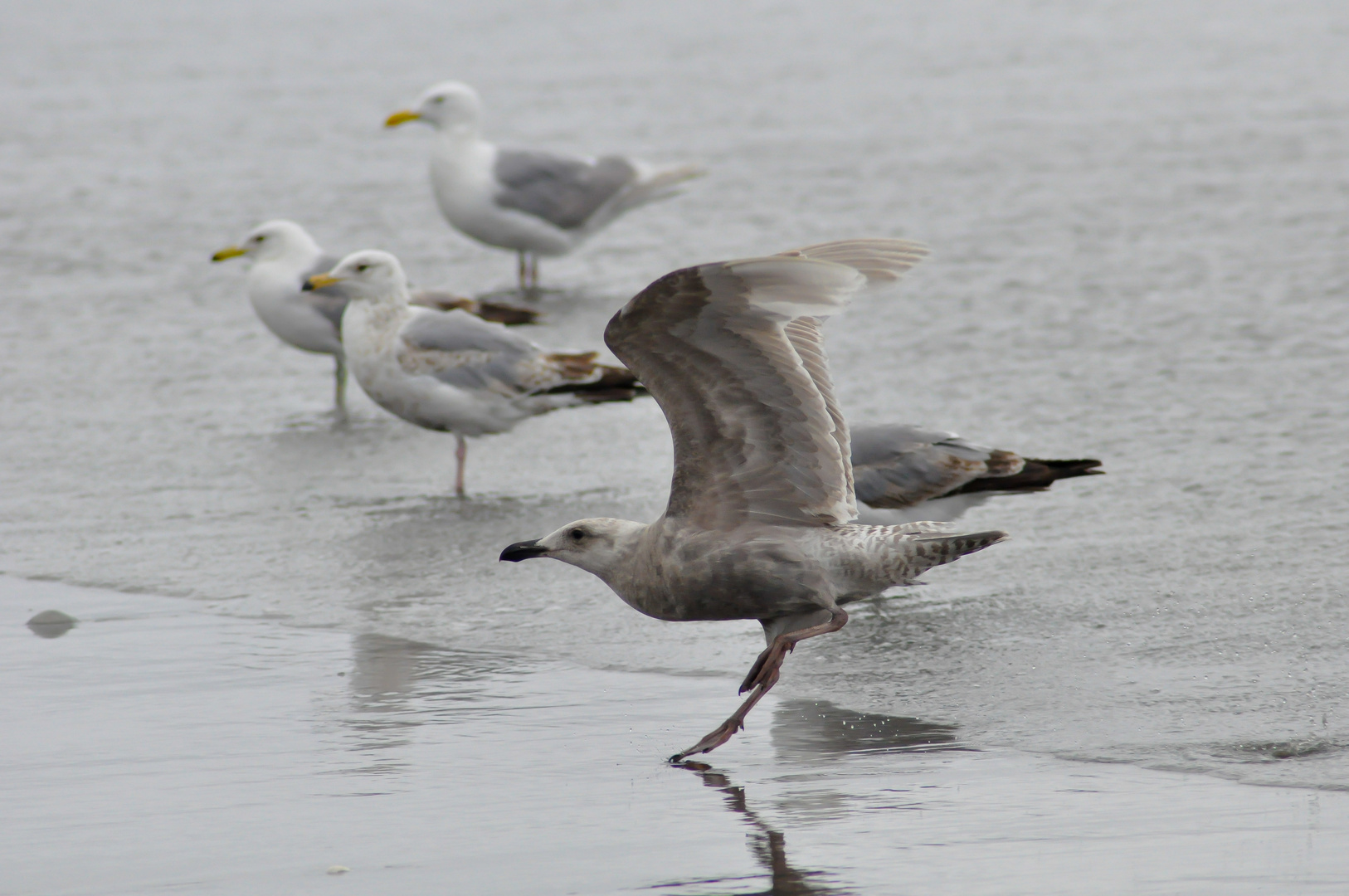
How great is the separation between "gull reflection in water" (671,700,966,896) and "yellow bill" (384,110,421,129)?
27.5 ft

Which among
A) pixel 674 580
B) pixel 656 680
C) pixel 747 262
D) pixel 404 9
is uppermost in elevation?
pixel 404 9

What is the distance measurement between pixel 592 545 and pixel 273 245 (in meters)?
5.22

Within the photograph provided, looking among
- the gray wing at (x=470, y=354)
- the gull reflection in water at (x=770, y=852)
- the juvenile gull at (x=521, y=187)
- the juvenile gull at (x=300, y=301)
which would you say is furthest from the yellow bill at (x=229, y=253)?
the gull reflection in water at (x=770, y=852)

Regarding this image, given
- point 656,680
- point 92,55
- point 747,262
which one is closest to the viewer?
point 747,262

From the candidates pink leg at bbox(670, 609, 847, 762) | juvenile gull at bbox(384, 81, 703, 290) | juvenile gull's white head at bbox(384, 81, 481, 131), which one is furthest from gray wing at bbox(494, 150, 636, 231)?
pink leg at bbox(670, 609, 847, 762)

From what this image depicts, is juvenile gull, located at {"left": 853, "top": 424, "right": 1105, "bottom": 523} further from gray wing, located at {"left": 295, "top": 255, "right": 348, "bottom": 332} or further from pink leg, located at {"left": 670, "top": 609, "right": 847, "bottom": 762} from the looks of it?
gray wing, located at {"left": 295, "top": 255, "right": 348, "bottom": 332}

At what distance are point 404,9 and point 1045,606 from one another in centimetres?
2379

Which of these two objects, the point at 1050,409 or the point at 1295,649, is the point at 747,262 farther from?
the point at 1050,409

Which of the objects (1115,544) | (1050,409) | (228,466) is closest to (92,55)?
(228,466)

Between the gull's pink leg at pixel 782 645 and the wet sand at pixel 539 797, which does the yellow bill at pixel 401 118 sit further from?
the gull's pink leg at pixel 782 645

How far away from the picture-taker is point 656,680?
5.46 metres

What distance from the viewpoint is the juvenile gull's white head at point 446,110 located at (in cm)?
1277

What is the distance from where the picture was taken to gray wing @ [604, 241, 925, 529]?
4.64 m

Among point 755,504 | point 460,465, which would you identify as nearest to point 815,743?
point 755,504
